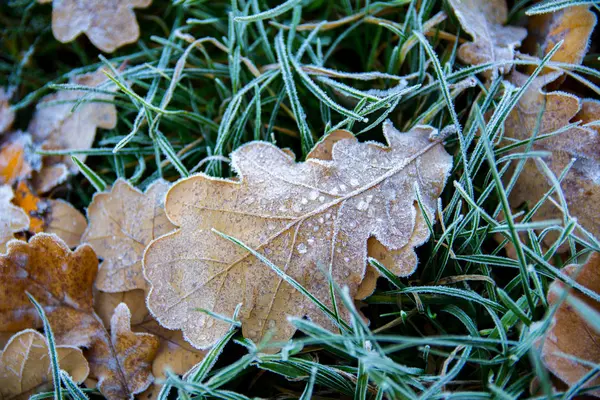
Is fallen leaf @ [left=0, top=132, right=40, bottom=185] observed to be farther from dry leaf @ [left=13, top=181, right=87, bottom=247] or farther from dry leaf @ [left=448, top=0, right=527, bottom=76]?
dry leaf @ [left=448, top=0, right=527, bottom=76]

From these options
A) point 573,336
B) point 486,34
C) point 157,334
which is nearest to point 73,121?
point 157,334

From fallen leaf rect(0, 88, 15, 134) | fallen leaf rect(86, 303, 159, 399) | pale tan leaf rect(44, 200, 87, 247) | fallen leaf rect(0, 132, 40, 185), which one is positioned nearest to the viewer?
fallen leaf rect(86, 303, 159, 399)

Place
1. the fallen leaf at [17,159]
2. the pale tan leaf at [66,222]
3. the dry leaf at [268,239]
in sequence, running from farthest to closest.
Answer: the fallen leaf at [17,159]
the pale tan leaf at [66,222]
the dry leaf at [268,239]

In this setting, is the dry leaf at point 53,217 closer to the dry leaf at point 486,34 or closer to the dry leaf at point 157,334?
the dry leaf at point 157,334

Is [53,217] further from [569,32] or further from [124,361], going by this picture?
[569,32]

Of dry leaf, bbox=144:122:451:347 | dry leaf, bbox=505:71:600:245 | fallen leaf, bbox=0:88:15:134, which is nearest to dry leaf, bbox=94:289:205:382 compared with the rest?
dry leaf, bbox=144:122:451:347

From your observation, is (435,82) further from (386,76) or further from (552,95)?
(552,95)

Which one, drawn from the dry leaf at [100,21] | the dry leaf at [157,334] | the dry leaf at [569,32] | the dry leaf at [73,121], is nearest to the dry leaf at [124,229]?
the dry leaf at [157,334]
